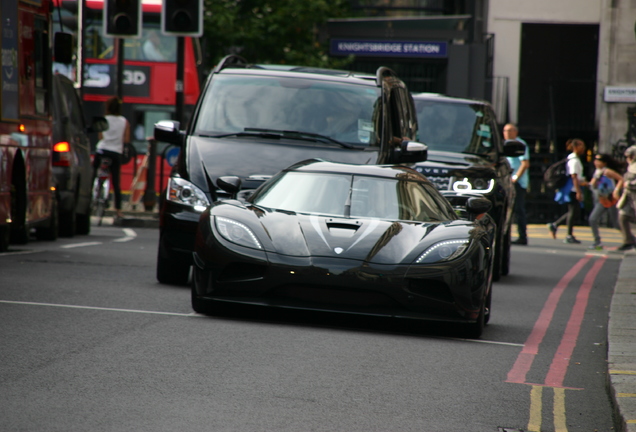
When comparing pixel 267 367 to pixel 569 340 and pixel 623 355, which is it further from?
pixel 569 340

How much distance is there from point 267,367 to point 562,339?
3184mm

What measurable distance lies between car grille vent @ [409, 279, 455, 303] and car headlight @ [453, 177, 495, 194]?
475 centimetres

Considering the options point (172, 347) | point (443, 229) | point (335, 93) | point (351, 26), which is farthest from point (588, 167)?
point (172, 347)

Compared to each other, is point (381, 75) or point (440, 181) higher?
point (381, 75)

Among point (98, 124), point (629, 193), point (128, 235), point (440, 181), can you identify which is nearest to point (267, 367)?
point (440, 181)

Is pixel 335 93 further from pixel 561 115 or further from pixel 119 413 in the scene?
pixel 561 115

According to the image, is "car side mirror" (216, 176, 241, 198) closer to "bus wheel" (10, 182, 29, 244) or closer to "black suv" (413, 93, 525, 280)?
"black suv" (413, 93, 525, 280)

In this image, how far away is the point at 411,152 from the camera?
36.2 ft

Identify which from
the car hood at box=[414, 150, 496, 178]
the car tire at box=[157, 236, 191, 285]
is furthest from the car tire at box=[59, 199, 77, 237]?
the car tire at box=[157, 236, 191, 285]

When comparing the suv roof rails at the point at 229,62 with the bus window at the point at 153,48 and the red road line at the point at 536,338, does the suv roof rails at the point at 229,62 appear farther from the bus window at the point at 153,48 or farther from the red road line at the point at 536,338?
the bus window at the point at 153,48

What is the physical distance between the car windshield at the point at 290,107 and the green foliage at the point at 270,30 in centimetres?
2562

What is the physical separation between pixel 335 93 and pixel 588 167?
21.0 meters

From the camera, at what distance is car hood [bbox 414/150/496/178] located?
12.9m

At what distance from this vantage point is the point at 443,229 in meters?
8.27
